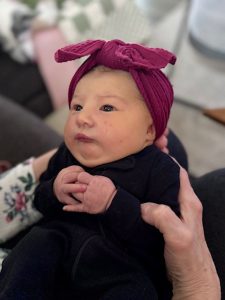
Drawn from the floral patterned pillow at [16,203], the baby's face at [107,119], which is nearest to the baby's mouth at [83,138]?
the baby's face at [107,119]

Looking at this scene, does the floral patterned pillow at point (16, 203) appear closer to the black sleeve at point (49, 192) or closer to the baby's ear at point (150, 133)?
the black sleeve at point (49, 192)

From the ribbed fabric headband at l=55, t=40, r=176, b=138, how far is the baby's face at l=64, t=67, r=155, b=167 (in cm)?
2

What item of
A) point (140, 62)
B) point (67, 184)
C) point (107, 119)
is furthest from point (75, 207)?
point (140, 62)

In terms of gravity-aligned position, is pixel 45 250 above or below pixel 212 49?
above

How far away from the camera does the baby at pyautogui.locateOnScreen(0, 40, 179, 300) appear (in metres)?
0.64

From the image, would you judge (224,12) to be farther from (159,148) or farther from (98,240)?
(98,240)

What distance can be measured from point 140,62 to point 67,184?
24 centimetres

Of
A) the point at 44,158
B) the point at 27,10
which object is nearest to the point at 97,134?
the point at 44,158

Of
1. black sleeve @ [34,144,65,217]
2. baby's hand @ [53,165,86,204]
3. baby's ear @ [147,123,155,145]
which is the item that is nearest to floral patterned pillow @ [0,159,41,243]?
black sleeve @ [34,144,65,217]

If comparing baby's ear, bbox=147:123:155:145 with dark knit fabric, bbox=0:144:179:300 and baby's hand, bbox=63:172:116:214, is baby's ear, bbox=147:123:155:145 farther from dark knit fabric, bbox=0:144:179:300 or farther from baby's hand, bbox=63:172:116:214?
baby's hand, bbox=63:172:116:214

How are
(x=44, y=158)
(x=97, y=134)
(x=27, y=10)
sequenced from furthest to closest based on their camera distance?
(x=27, y=10) → (x=44, y=158) → (x=97, y=134)

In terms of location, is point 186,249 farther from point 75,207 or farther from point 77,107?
point 77,107

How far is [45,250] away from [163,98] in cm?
33

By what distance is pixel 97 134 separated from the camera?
2.13 ft
